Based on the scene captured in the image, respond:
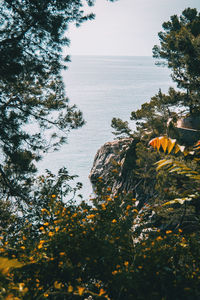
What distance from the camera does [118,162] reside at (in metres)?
17.9

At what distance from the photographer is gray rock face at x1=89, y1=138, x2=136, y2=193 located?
17.1m

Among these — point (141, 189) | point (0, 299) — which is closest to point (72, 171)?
point (141, 189)

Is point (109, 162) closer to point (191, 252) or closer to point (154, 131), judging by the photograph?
point (154, 131)

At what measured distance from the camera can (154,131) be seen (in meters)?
16.2

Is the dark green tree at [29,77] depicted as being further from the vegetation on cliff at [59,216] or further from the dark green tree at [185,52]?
the dark green tree at [185,52]

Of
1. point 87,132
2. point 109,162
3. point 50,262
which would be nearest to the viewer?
point 50,262

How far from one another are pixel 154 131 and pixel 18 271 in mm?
14139

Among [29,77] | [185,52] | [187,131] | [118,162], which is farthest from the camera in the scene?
[118,162]

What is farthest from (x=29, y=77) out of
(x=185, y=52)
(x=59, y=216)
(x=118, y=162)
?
(x=118, y=162)

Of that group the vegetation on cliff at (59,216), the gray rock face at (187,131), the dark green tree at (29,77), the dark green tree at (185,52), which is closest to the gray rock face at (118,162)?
the gray rock face at (187,131)

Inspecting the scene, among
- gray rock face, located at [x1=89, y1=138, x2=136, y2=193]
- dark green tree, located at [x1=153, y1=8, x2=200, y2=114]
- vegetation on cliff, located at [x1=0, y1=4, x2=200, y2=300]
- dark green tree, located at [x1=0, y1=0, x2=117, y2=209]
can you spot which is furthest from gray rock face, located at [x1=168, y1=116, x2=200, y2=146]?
dark green tree, located at [x1=0, y1=0, x2=117, y2=209]

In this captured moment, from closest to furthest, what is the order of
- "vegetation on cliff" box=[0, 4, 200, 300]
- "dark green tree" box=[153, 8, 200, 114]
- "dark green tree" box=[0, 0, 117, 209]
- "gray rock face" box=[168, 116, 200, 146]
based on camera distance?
"vegetation on cliff" box=[0, 4, 200, 300] → "dark green tree" box=[0, 0, 117, 209] → "dark green tree" box=[153, 8, 200, 114] → "gray rock face" box=[168, 116, 200, 146]

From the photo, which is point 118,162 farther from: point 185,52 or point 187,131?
point 185,52

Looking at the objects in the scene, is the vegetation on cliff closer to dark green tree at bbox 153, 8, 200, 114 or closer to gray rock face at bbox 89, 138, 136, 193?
dark green tree at bbox 153, 8, 200, 114
